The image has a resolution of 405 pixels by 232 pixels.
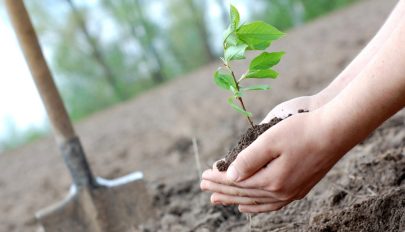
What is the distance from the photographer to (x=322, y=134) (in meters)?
0.97

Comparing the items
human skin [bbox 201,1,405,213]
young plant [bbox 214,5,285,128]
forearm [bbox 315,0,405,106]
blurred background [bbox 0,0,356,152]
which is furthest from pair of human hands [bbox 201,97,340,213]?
blurred background [bbox 0,0,356,152]

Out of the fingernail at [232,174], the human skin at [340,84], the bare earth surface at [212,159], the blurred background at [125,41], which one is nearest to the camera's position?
the fingernail at [232,174]

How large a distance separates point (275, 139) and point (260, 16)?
9521 mm

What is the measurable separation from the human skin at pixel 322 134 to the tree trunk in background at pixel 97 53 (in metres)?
8.23

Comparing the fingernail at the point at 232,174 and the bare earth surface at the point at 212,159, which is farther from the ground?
the fingernail at the point at 232,174

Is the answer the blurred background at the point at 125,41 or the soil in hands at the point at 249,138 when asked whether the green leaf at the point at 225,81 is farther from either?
the blurred background at the point at 125,41

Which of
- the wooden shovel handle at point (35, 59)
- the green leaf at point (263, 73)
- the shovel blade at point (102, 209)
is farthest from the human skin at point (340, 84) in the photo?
the wooden shovel handle at point (35, 59)

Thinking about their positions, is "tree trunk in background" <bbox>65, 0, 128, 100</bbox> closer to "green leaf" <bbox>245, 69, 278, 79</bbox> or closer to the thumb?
"green leaf" <bbox>245, 69, 278, 79</bbox>

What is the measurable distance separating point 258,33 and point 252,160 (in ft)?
0.96

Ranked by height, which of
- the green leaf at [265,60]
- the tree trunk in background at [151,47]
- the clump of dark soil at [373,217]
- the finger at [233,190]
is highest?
the green leaf at [265,60]

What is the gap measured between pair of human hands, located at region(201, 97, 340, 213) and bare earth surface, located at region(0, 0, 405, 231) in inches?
9.1

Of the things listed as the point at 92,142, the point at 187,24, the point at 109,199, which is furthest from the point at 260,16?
the point at 109,199

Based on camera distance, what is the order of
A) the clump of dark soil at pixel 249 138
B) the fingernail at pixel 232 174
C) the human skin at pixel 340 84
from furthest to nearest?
the human skin at pixel 340 84 < the clump of dark soil at pixel 249 138 < the fingernail at pixel 232 174

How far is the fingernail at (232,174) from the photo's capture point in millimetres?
1033
